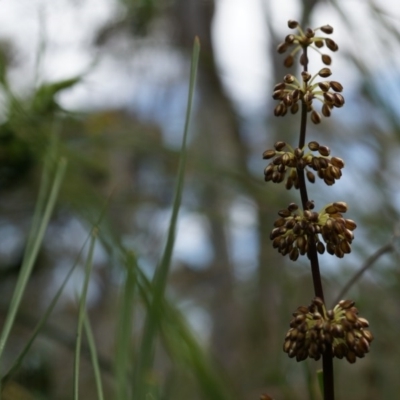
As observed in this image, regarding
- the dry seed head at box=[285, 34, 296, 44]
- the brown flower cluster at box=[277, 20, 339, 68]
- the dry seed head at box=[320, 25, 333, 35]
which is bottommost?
the dry seed head at box=[285, 34, 296, 44]

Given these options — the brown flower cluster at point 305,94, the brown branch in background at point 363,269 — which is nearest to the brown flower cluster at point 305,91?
the brown flower cluster at point 305,94

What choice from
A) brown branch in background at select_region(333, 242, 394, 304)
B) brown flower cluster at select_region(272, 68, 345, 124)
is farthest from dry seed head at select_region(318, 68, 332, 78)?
brown branch in background at select_region(333, 242, 394, 304)

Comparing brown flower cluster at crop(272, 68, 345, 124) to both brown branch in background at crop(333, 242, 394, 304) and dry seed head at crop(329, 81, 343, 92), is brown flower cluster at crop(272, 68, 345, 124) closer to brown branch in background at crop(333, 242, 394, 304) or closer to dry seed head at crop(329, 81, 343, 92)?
dry seed head at crop(329, 81, 343, 92)

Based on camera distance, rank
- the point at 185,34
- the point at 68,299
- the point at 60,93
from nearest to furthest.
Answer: the point at 60,93
the point at 185,34
the point at 68,299

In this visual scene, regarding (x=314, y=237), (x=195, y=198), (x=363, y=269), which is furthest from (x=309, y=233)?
(x=195, y=198)

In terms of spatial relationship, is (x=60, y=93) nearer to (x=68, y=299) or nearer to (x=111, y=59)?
(x=111, y=59)

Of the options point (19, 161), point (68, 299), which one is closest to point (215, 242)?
point (68, 299)

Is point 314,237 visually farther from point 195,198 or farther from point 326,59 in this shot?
point 195,198
